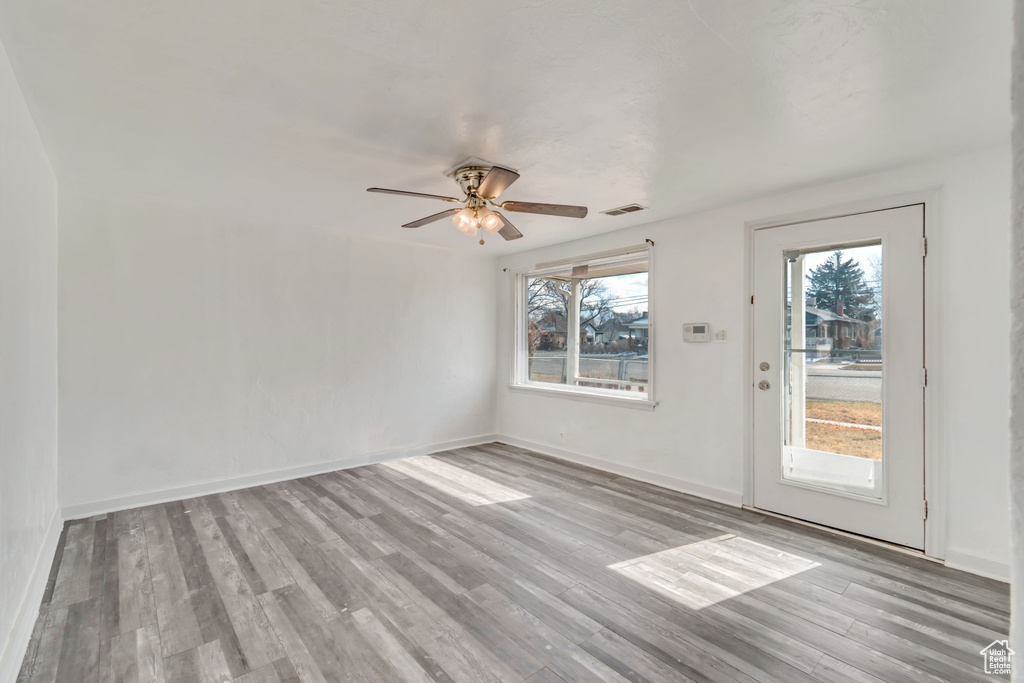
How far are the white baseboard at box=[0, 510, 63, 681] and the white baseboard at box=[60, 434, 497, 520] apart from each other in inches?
24.7

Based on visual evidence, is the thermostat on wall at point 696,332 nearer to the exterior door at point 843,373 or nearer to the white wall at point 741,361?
the white wall at point 741,361

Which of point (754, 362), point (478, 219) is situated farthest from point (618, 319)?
point (478, 219)

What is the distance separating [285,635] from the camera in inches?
86.7

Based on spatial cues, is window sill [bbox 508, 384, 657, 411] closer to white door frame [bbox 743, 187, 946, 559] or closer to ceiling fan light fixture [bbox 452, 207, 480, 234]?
white door frame [bbox 743, 187, 946, 559]

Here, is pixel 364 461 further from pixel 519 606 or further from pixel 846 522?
pixel 846 522

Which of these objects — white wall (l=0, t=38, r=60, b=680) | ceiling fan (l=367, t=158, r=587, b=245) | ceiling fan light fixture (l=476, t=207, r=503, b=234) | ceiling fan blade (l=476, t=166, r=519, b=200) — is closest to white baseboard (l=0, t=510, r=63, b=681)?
white wall (l=0, t=38, r=60, b=680)

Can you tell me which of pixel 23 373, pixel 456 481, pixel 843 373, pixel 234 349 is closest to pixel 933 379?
pixel 843 373

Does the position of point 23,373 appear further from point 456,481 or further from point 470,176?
point 456,481

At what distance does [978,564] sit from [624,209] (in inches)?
124

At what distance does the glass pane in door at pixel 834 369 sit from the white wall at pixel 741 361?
307 millimetres

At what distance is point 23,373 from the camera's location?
2.28 m

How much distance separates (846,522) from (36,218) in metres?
5.16

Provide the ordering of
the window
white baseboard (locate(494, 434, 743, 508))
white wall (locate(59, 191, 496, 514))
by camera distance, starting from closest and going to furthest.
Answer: white wall (locate(59, 191, 496, 514)), white baseboard (locate(494, 434, 743, 508)), the window

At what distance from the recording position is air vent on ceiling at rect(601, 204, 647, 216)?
12.8ft
